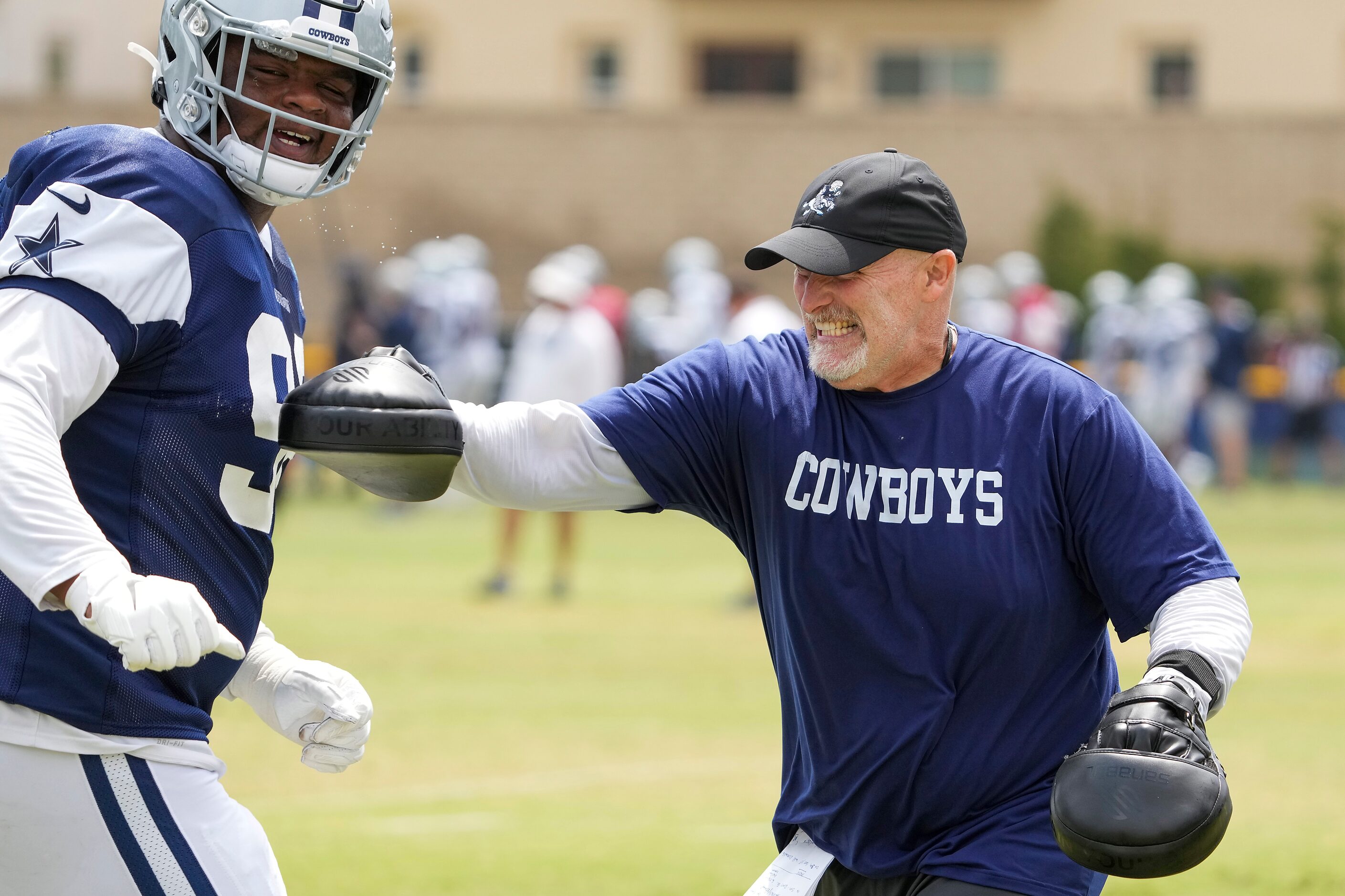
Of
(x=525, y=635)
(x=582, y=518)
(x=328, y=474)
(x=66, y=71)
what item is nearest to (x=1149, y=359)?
(x=582, y=518)

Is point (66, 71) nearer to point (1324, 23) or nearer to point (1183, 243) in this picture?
point (1183, 243)

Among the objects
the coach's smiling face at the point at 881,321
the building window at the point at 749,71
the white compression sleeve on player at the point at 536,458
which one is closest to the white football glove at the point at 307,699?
the white compression sleeve on player at the point at 536,458

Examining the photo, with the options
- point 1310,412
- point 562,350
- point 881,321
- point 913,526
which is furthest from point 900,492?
point 1310,412

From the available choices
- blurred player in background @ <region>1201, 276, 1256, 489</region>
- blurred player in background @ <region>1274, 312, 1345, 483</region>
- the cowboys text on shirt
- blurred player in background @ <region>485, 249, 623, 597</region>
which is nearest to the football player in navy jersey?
the cowboys text on shirt

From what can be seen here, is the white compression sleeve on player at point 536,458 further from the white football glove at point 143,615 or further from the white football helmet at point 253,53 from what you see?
the white football glove at point 143,615

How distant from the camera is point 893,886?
146 inches

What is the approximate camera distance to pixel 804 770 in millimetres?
3887

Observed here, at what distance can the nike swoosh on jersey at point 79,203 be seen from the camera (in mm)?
3080

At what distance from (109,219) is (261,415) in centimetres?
45

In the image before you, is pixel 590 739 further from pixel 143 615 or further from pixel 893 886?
pixel 143 615

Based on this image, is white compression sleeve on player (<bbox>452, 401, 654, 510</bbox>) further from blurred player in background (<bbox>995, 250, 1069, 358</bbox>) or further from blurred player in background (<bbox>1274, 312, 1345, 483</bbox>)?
blurred player in background (<bbox>1274, 312, 1345, 483</bbox>)

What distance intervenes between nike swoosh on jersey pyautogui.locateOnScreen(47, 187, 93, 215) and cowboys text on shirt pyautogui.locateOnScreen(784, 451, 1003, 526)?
4.95ft

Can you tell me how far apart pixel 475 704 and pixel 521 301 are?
90.6ft

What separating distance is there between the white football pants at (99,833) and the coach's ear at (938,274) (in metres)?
1.83
